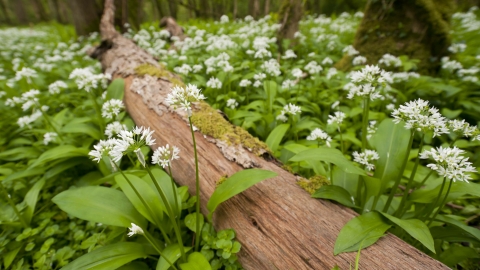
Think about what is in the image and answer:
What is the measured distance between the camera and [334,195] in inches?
61.4

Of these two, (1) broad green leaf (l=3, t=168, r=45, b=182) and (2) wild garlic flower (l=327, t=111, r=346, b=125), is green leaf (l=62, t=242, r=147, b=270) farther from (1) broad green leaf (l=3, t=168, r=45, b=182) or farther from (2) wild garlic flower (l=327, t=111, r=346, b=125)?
(2) wild garlic flower (l=327, t=111, r=346, b=125)

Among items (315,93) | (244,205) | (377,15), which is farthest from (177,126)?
(377,15)

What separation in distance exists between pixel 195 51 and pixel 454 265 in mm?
4942

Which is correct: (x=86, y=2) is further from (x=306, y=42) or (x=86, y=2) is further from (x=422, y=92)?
(x=422, y=92)

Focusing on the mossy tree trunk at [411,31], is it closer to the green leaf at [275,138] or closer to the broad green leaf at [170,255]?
the green leaf at [275,138]

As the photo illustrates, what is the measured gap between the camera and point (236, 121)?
293 cm

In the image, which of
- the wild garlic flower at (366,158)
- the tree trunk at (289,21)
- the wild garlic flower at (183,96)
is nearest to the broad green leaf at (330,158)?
the wild garlic flower at (366,158)

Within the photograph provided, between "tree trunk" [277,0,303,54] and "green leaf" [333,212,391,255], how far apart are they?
5117 millimetres

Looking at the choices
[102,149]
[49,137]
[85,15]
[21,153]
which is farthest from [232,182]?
[85,15]

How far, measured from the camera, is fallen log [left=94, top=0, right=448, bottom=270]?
1.27 metres

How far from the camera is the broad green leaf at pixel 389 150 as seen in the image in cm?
174

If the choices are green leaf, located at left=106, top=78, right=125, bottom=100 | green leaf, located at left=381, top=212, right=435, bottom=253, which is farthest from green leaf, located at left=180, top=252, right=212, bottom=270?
green leaf, located at left=106, top=78, right=125, bottom=100

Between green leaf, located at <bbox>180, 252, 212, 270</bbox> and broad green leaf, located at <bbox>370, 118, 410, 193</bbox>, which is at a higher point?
broad green leaf, located at <bbox>370, 118, 410, 193</bbox>

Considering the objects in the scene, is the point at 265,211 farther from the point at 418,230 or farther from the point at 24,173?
the point at 24,173
